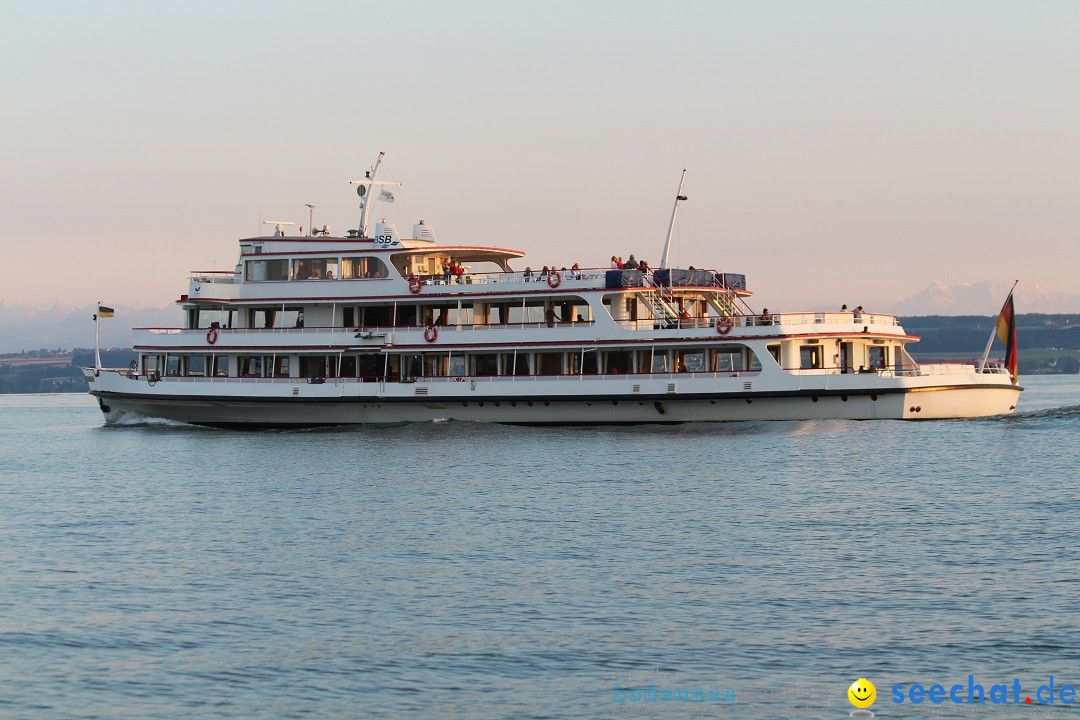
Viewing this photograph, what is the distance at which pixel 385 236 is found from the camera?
53844 millimetres

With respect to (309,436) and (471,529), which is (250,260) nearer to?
(309,436)

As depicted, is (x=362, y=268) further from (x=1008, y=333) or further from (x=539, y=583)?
(x=539, y=583)

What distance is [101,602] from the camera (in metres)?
21.2

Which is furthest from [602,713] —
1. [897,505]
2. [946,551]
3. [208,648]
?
[897,505]

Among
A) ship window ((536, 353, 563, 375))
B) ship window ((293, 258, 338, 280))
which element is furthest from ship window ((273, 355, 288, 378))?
ship window ((536, 353, 563, 375))

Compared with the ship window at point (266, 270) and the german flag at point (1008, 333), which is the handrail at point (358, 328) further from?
the german flag at point (1008, 333)

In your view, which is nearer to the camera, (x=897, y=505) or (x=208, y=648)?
(x=208, y=648)

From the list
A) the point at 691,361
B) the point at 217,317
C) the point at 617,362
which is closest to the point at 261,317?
the point at 217,317

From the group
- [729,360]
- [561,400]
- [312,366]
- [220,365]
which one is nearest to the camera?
[729,360]

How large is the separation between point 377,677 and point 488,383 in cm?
3430

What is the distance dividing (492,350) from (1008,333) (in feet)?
64.3

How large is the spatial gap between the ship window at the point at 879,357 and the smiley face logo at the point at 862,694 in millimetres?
35995

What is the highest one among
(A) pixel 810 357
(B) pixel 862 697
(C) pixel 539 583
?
(A) pixel 810 357

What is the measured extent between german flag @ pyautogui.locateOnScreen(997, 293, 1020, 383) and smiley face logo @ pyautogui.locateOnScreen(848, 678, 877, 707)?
35.7 m
